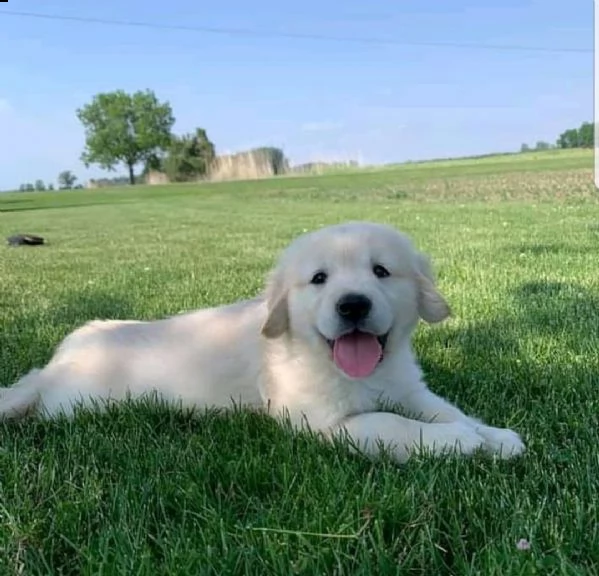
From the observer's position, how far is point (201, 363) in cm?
290

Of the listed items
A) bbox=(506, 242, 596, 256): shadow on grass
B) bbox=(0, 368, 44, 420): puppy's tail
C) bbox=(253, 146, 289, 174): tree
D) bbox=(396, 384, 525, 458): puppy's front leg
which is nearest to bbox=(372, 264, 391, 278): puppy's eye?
bbox=(396, 384, 525, 458): puppy's front leg

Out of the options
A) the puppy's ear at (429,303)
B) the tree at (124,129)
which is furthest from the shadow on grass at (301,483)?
the tree at (124,129)

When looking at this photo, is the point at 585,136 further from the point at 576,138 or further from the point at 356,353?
the point at 356,353

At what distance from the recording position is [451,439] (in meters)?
2.26

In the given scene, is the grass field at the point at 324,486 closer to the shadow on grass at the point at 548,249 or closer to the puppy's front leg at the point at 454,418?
the puppy's front leg at the point at 454,418

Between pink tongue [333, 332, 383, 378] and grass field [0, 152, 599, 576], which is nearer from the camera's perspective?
grass field [0, 152, 599, 576]

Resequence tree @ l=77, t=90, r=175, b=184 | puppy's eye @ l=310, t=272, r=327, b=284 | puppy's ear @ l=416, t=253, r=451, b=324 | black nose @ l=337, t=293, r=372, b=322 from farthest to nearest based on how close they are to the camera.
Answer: tree @ l=77, t=90, r=175, b=184
puppy's ear @ l=416, t=253, r=451, b=324
puppy's eye @ l=310, t=272, r=327, b=284
black nose @ l=337, t=293, r=372, b=322

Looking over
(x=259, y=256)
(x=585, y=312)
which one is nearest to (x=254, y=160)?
(x=259, y=256)

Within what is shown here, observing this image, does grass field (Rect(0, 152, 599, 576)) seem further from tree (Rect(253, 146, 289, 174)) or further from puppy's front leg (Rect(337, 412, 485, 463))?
tree (Rect(253, 146, 289, 174))

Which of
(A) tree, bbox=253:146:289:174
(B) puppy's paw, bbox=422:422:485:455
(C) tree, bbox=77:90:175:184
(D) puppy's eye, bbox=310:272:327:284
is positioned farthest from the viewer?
(C) tree, bbox=77:90:175:184

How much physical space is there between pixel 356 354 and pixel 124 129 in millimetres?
84338

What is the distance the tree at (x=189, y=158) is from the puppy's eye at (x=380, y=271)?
65.9m

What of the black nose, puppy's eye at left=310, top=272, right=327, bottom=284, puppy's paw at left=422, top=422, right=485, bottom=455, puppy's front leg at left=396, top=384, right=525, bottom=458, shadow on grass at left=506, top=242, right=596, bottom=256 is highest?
puppy's eye at left=310, top=272, right=327, bottom=284

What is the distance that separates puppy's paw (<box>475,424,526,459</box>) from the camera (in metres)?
2.23
